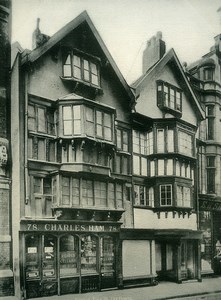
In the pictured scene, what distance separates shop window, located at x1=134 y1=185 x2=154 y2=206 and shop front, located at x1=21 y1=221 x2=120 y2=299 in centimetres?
127

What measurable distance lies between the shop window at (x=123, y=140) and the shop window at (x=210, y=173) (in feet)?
9.30

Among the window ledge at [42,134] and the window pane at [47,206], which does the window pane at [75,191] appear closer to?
the window pane at [47,206]

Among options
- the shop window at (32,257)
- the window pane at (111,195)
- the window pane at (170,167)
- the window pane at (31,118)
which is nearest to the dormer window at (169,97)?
the window pane at (170,167)

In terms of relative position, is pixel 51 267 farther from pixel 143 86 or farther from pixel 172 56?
pixel 172 56

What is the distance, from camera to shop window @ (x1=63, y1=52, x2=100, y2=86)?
8539 millimetres

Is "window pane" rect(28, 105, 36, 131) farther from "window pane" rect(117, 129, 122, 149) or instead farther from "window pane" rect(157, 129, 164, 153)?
"window pane" rect(157, 129, 164, 153)

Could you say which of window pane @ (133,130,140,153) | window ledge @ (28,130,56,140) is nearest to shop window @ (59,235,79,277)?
window ledge @ (28,130,56,140)

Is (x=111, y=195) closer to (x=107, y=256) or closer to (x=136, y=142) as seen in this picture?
(x=107, y=256)

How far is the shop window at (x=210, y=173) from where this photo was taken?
11.2m

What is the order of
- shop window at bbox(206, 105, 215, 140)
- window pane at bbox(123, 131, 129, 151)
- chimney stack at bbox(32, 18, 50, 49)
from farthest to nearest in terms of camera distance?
shop window at bbox(206, 105, 215, 140) < window pane at bbox(123, 131, 129, 151) < chimney stack at bbox(32, 18, 50, 49)

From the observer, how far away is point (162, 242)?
10672 millimetres

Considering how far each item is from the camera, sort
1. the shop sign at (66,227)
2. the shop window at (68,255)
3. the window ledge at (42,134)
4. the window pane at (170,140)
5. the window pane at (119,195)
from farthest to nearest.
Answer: the window pane at (170,140) → the window pane at (119,195) → the shop window at (68,255) → the window ledge at (42,134) → the shop sign at (66,227)

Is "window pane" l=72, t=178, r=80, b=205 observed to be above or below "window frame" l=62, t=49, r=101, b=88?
below

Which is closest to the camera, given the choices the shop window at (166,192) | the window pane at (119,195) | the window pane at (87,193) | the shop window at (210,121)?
the window pane at (87,193)
